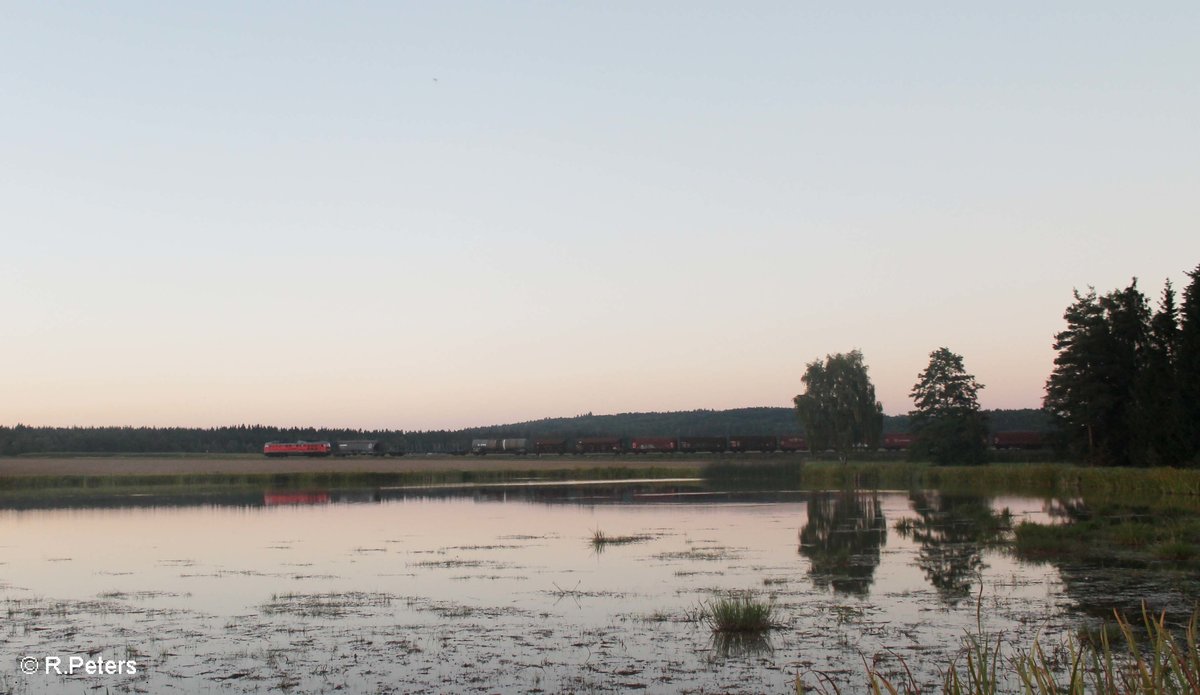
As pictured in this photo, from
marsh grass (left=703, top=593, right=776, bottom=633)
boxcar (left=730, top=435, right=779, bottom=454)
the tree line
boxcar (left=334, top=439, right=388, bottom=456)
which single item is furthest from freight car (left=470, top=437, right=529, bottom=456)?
marsh grass (left=703, top=593, right=776, bottom=633)

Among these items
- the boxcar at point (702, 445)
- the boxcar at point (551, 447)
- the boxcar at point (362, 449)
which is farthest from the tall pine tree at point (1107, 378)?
the boxcar at point (362, 449)

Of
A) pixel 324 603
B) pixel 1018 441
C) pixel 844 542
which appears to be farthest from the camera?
pixel 1018 441

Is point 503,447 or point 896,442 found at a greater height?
point 896,442

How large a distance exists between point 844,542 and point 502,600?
14218mm

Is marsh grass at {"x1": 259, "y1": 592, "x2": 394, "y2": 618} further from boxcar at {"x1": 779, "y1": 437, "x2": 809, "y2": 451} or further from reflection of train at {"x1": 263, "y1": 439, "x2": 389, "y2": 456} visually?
reflection of train at {"x1": 263, "y1": 439, "x2": 389, "y2": 456}

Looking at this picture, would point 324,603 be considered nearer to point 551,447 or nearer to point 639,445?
point 639,445

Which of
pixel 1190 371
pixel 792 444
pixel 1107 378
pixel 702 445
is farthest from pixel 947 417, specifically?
pixel 702 445

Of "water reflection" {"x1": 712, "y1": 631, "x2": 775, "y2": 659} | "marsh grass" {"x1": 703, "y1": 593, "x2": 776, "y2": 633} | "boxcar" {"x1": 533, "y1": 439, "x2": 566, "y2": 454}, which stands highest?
"boxcar" {"x1": 533, "y1": 439, "x2": 566, "y2": 454}

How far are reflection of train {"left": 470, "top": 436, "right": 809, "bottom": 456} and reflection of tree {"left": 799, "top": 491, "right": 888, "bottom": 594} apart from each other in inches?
3157

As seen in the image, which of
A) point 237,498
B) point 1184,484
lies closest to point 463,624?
point 1184,484

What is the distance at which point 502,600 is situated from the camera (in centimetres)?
2181

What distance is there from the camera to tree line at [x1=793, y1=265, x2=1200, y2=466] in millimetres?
53000

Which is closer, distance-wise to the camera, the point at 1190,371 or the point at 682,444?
the point at 1190,371

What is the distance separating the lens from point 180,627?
62.2 ft
